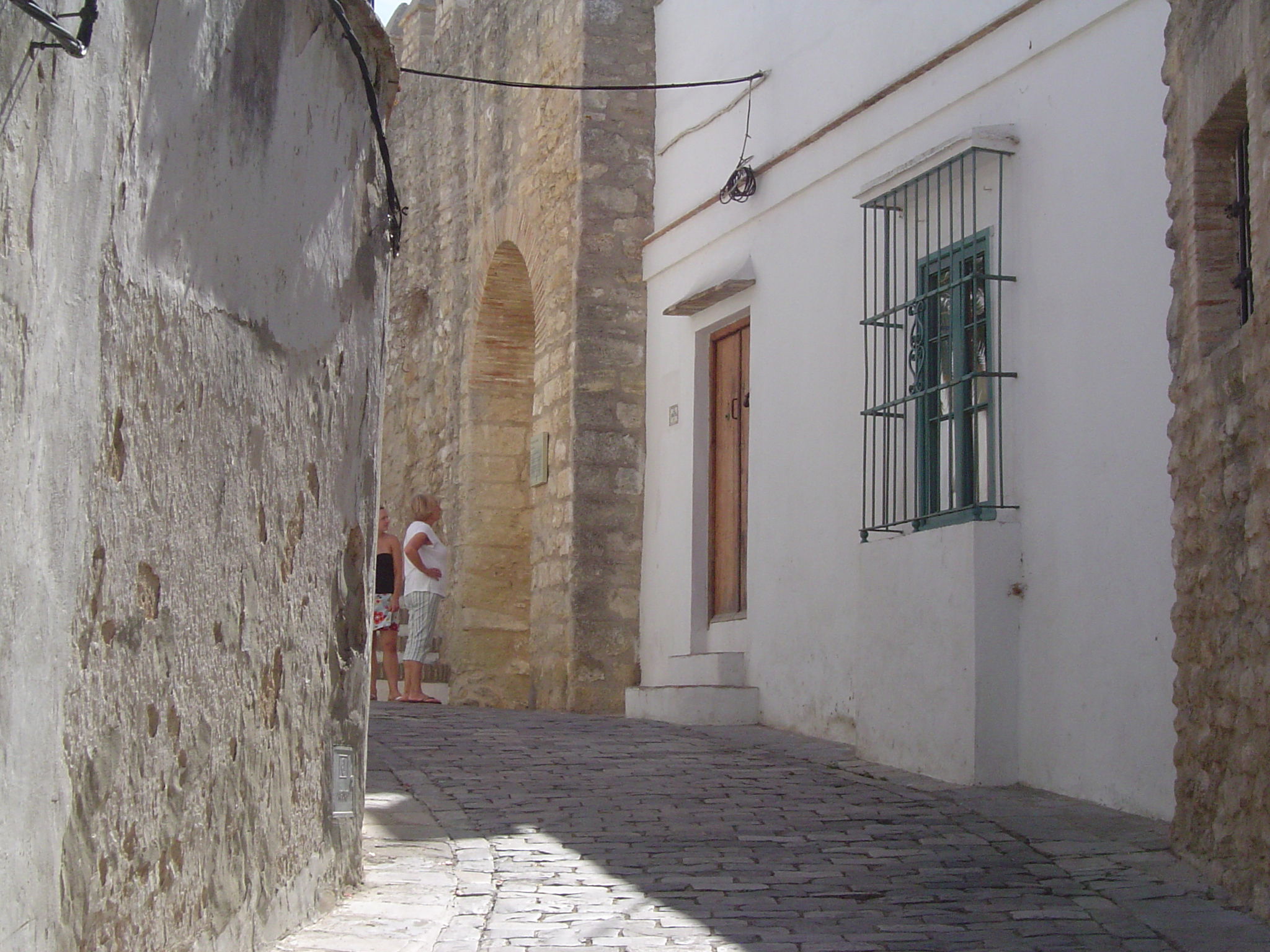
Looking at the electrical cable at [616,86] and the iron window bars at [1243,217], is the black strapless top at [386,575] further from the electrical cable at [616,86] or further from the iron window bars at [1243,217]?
the iron window bars at [1243,217]

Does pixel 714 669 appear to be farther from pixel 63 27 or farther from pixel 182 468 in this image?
pixel 63 27

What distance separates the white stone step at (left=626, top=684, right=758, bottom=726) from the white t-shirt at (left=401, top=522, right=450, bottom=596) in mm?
2648

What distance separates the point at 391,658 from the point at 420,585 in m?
0.58

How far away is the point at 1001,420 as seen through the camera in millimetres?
7527

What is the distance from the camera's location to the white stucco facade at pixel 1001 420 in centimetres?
670

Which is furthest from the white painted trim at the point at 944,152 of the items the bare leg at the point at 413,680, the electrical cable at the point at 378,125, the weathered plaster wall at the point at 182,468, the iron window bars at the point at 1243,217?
the bare leg at the point at 413,680

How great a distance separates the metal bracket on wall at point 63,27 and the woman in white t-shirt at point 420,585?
911cm

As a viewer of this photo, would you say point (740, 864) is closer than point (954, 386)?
Yes

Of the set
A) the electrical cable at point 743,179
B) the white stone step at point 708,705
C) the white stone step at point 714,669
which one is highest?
the electrical cable at point 743,179

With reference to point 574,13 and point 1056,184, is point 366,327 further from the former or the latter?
point 574,13

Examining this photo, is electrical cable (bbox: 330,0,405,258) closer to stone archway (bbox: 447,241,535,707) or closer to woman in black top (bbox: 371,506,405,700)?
woman in black top (bbox: 371,506,405,700)

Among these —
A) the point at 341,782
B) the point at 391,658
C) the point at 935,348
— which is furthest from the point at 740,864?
the point at 391,658

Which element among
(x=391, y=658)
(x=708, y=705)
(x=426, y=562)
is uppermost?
(x=426, y=562)

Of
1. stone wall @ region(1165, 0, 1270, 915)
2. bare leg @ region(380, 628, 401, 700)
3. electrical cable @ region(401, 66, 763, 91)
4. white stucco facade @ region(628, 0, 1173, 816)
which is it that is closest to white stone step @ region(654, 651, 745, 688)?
white stucco facade @ region(628, 0, 1173, 816)
